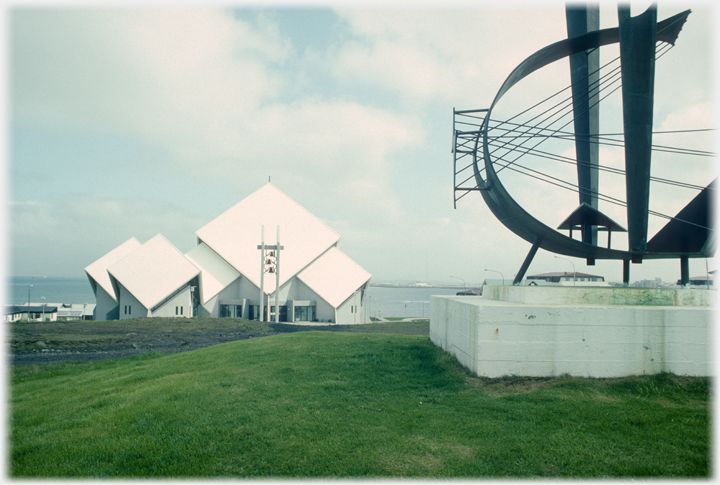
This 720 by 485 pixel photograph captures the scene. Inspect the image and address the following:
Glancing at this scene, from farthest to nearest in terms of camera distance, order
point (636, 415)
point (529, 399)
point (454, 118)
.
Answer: point (454, 118)
point (529, 399)
point (636, 415)

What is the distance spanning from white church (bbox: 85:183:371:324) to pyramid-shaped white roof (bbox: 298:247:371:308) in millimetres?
80

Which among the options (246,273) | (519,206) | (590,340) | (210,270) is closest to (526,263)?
(519,206)

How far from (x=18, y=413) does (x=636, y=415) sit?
32.8ft

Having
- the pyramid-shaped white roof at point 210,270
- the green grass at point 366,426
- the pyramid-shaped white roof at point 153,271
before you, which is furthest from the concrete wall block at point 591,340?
the pyramid-shaped white roof at point 210,270

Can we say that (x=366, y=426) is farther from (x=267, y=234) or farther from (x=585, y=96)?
(x=267, y=234)

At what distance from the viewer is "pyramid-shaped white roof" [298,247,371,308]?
35656 mm

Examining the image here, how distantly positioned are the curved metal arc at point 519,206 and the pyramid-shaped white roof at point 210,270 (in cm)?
2831

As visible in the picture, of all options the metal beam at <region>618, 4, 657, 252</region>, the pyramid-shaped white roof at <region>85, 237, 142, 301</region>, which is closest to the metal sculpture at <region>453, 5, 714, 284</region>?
the metal beam at <region>618, 4, 657, 252</region>

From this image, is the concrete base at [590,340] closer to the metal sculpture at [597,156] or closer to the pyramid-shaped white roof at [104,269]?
the metal sculpture at [597,156]

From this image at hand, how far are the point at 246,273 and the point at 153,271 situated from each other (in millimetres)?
6693

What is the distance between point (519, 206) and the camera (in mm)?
9773

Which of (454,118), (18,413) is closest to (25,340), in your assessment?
(18,413)

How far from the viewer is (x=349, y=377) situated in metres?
8.67

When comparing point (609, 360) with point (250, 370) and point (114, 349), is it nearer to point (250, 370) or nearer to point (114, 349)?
point (250, 370)
